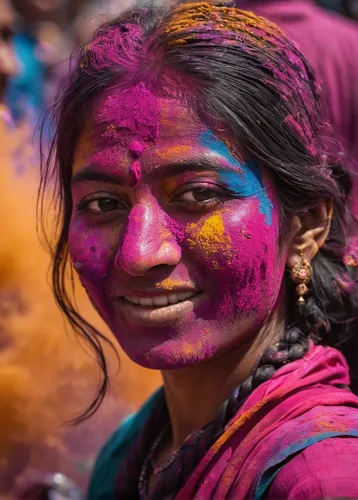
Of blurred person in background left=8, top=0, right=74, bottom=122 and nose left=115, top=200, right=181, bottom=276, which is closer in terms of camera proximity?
nose left=115, top=200, right=181, bottom=276

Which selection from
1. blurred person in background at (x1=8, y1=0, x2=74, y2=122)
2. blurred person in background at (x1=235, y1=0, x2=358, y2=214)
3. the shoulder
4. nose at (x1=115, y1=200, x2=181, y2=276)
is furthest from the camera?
blurred person in background at (x1=8, y1=0, x2=74, y2=122)

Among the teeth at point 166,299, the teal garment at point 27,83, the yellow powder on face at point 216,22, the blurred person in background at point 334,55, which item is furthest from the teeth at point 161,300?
the blurred person in background at point 334,55

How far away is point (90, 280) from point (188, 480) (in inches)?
20.4

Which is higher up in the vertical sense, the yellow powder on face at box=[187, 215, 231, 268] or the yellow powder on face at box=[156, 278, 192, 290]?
the yellow powder on face at box=[187, 215, 231, 268]

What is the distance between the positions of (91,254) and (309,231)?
539 millimetres

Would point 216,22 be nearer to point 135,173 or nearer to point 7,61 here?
point 135,173

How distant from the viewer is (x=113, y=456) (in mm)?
2447

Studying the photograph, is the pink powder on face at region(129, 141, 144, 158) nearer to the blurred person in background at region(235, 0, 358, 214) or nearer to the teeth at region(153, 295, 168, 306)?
the teeth at region(153, 295, 168, 306)

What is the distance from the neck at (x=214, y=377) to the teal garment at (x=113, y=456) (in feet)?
1.24

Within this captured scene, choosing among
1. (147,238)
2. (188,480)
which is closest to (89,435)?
(188,480)

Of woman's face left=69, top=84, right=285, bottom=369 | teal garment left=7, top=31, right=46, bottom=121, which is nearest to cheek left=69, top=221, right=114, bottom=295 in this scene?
woman's face left=69, top=84, right=285, bottom=369

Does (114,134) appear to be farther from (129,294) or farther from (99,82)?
(129,294)

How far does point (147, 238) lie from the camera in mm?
1673

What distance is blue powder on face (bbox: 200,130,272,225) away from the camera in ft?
5.63
